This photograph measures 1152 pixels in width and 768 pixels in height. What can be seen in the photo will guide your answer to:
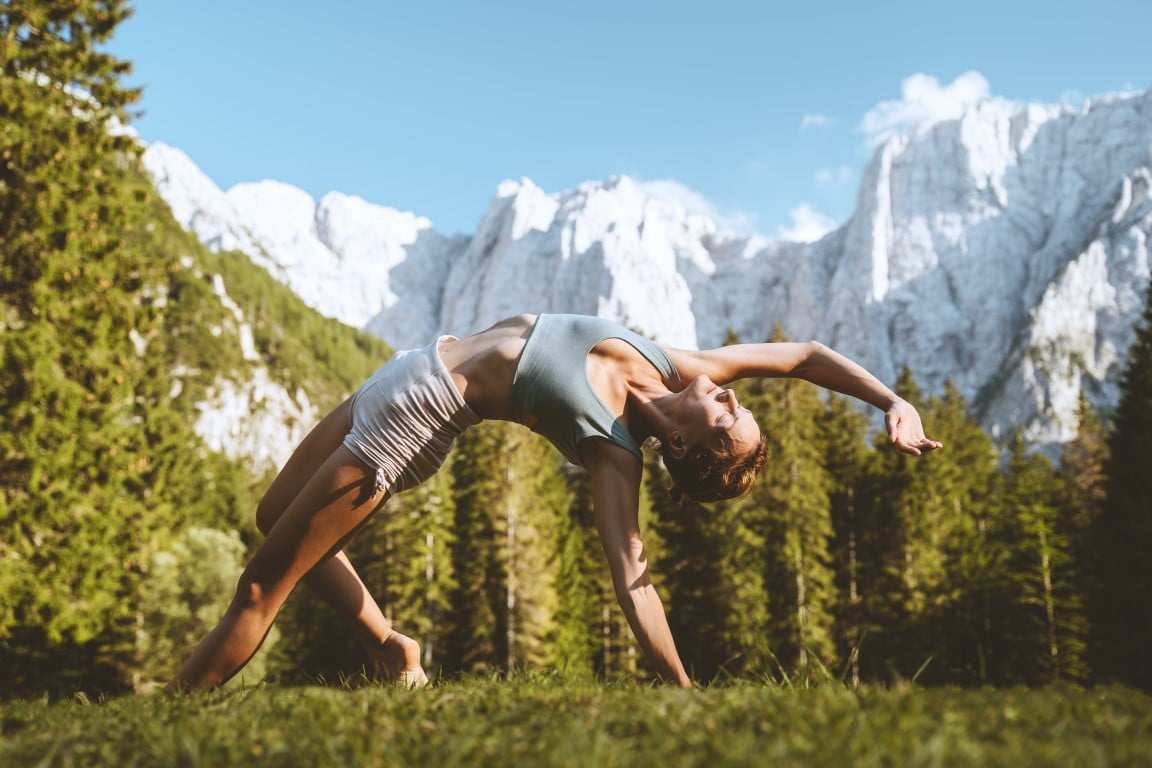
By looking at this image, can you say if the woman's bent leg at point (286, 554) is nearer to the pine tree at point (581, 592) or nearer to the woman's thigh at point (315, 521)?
the woman's thigh at point (315, 521)

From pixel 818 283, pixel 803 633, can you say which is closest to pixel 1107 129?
pixel 818 283

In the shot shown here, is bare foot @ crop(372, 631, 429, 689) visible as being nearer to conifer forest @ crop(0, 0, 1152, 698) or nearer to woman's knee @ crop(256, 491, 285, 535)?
woman's knee @ crop(256, 491, 285, 535)

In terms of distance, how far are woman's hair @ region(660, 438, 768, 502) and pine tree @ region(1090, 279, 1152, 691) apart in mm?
27971

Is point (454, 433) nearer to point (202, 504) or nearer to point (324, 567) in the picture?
point (324, 567)

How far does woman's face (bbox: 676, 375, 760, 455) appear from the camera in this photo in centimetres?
383

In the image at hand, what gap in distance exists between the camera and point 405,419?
405 centimetres

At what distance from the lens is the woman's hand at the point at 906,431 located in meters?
3.83

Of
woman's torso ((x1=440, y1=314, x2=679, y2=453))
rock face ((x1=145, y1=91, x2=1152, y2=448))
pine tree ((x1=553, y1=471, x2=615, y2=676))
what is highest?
rock face ((x1=145, y1=91, x2=1152, y2=448))

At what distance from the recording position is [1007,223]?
163750mm

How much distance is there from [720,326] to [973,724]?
598 feet

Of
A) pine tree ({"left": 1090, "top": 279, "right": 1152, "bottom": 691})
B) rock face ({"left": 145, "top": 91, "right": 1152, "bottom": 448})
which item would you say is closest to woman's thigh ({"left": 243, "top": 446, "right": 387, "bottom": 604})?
pine tree ({"left": 1090, "top": 279, "right": 1152, "bottom": 691})

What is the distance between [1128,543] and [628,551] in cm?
3313

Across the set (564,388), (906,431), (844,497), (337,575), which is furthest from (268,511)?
(844,497)

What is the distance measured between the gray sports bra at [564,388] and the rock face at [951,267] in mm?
152644
